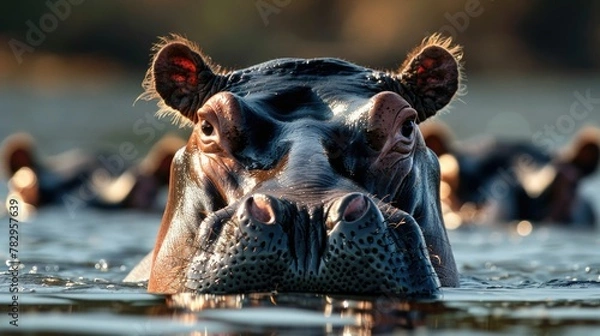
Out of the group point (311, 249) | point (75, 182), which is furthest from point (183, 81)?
point (75, 182)

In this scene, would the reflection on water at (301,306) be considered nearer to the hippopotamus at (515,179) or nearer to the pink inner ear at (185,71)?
the pink inner ear at (185,71)

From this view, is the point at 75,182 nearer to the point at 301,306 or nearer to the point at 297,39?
the point at 301,306

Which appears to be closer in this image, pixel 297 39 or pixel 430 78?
pixel 430 78

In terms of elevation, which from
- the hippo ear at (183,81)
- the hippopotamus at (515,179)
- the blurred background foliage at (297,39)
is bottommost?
the hippo ear at (183,81)

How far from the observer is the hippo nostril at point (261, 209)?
5754 mm

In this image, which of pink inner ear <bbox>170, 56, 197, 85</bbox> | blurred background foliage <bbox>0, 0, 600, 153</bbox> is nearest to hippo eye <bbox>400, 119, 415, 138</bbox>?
pink inner ear <bbox>170, 56, 197, 85</bbox>

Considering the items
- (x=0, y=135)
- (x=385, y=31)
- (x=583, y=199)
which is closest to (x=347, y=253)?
(x=583, y=199)

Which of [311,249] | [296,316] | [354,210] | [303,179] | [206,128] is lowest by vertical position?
[296,316]

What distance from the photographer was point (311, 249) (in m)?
5.78

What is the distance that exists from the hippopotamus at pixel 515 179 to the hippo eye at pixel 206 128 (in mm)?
7570

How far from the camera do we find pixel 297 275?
576 cm

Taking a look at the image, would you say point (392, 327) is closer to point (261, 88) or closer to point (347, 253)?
point (347, 253)

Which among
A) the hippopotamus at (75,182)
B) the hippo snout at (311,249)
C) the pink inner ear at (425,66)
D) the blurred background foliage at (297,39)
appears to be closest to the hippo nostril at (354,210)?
the hippo snout at (311,249)

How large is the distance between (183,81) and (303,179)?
1747mm
